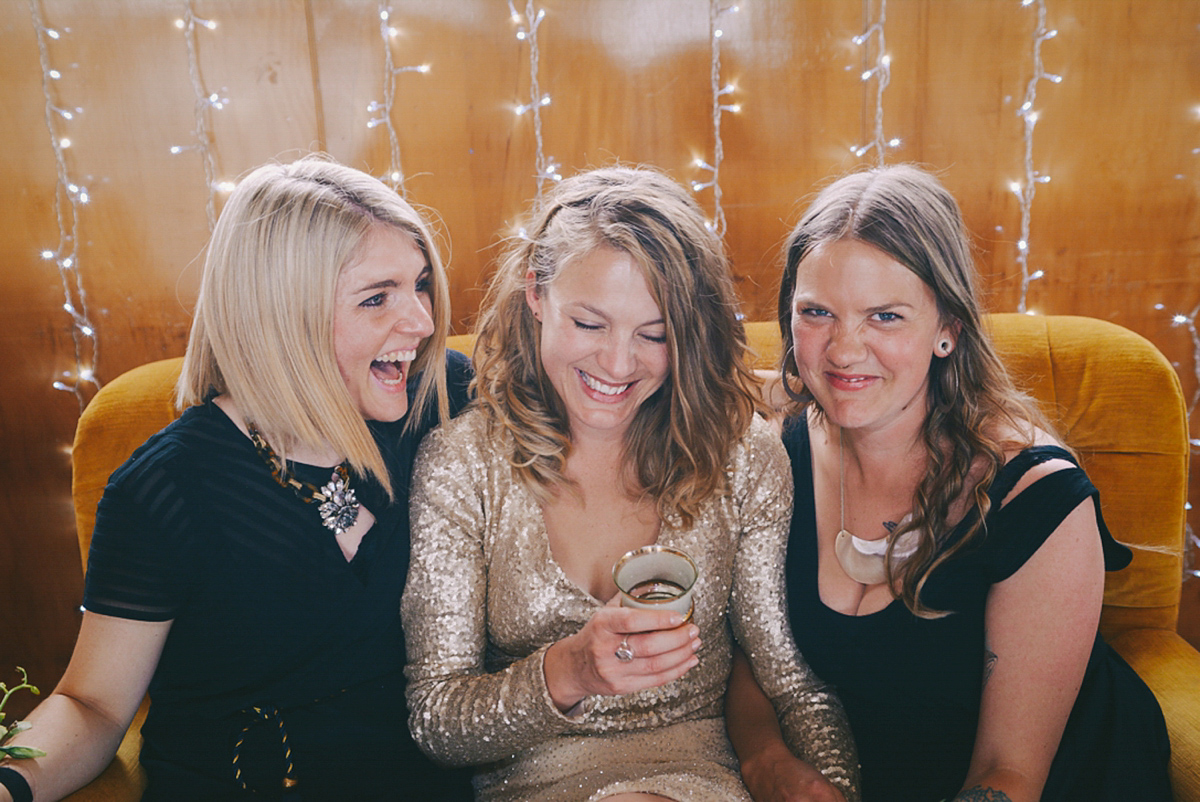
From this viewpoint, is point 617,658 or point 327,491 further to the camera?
point 327,491

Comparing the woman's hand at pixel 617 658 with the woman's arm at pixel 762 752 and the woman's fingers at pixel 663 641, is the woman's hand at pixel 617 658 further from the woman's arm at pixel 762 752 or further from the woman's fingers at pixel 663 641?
the woman's arm at pixel 762 752

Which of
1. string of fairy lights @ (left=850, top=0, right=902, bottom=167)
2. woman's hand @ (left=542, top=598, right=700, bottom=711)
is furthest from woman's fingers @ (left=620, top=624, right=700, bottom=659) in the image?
string of fairy lights @ (left=850, top=0, right=902, bottom=167)

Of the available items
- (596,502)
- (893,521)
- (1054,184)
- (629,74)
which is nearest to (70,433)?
(596,502)

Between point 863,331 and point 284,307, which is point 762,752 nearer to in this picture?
point 863,331

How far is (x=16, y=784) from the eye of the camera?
4.02 ft

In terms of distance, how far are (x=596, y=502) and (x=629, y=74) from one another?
1384 mm

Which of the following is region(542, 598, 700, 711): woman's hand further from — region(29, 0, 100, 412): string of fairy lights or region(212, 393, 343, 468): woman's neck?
region(29, 0, 100, 412): string of fairy lights

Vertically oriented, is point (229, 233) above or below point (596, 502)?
above

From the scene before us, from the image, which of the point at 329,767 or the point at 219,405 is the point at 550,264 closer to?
the point at 219,405

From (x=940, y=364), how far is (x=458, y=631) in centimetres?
105

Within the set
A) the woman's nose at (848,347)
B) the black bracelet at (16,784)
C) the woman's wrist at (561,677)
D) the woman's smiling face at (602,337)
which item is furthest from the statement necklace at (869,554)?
the black bracelet at (16,784)

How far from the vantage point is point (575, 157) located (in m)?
2.41

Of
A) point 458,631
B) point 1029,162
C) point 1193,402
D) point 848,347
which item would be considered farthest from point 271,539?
point 1193,402

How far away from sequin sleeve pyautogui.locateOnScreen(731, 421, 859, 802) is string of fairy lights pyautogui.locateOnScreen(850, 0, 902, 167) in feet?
4.13
